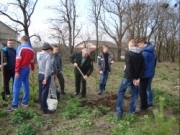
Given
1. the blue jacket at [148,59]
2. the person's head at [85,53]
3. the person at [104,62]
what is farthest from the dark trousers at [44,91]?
the person at [104,62]

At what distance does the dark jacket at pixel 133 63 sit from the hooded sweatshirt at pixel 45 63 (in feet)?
6.11

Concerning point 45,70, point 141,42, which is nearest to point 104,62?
point 141,42

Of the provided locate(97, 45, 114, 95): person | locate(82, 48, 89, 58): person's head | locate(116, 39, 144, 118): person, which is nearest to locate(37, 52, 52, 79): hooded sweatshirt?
locate(116, 39, 144, 118): person

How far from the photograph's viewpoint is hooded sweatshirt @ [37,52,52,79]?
259 inches

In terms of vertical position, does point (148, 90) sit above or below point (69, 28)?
below

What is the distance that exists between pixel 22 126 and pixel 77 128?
117 cm

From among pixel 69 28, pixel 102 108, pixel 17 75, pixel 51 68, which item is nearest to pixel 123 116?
pixel 102 108

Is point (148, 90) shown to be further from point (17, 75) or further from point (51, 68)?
point (17, 75)

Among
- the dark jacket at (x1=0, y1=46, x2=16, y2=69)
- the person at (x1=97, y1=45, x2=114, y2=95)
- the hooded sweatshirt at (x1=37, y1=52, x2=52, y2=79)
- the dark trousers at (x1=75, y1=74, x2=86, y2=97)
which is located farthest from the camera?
the person at (x1=97, y1=45, x2=114, y2=95)

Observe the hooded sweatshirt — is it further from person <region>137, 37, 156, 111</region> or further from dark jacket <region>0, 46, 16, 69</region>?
person <region>137, 37, 156, 111</region>

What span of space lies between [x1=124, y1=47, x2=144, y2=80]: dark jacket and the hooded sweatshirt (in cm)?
186

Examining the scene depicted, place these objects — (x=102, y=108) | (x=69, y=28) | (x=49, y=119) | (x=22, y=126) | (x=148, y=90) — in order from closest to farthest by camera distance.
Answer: (x=22, y=126)
(x=49, y=119)
(x=102, y=108)
(x=148, y=90)
(x=69, y=28)

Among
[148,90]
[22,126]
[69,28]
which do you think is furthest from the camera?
[69,28]

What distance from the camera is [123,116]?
662cm
